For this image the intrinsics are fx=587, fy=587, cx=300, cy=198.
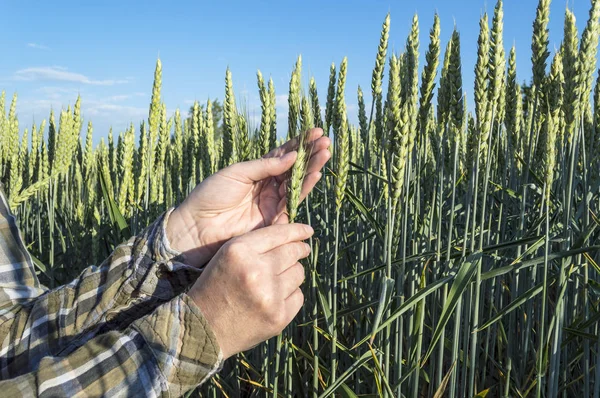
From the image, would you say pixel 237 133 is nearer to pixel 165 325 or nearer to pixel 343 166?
pixel 343 166

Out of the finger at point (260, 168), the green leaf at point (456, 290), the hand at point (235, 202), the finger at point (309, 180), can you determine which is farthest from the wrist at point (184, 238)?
the green leaf at point (456, 290)

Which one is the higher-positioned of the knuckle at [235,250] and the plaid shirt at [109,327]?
the knuckle at [235,250]

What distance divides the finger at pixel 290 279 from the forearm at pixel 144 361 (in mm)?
135

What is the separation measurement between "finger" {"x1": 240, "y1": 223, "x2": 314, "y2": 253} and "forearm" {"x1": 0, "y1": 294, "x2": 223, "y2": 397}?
0.46ft

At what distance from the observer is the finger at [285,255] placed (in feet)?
3.14

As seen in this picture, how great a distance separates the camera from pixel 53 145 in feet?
9.70

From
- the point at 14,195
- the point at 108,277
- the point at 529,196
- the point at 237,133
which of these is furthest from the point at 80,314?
the point at 529,196

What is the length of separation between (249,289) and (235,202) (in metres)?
0.40

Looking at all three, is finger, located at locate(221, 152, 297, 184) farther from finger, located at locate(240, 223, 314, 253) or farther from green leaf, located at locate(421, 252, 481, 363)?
green leaf, located at locate(421, 252, 481, 363)

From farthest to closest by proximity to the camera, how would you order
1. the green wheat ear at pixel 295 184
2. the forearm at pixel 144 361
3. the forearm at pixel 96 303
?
1. the forearm at pixel 96 303
2. the green wheat ear at pixel 295 184
3. the forearm at pixel 144 361

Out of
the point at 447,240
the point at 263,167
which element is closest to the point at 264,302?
the point at 263,167

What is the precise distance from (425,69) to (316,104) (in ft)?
1.56

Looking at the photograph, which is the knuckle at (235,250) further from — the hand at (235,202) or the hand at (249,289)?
the hand at (235,202)

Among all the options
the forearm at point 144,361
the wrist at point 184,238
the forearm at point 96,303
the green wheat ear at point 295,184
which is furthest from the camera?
the wrist at point 184,238
